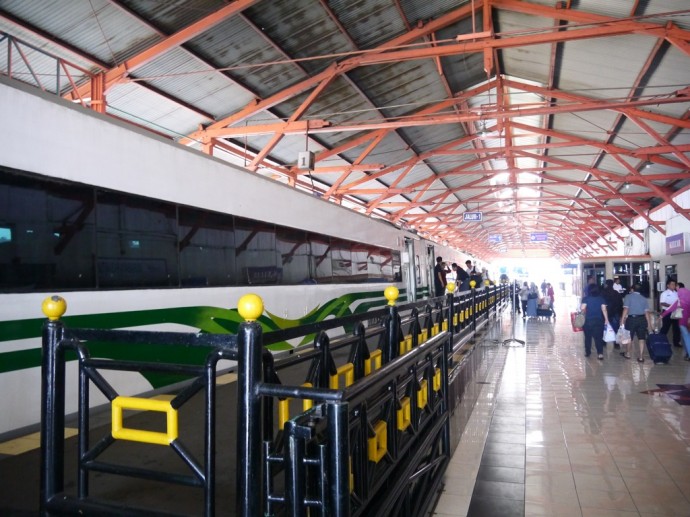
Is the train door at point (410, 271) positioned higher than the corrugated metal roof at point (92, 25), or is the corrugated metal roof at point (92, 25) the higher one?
the corrugated metal roof at point (92, 25)

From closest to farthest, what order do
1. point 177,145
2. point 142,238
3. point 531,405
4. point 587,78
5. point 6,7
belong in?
point 142,238, point 177,145, point 531,405, point 6,7, point 587,78

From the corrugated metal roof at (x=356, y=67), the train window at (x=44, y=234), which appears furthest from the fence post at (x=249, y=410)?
the corrugated metal roof at (x=356, y=67)

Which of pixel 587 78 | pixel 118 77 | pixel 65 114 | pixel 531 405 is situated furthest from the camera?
pixel 587 78

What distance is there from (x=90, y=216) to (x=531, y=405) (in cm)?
546

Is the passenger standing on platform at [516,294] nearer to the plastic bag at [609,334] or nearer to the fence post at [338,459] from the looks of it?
the plastic bag at [609,334]

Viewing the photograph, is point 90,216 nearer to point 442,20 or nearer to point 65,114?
point 65,114

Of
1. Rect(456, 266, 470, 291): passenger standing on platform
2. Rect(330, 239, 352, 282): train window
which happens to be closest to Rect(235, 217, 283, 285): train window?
Rect(330, 239, 352, 282): train window

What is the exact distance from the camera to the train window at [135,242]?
15.4 ft

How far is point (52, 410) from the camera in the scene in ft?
6.86

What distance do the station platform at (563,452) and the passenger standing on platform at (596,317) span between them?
4.44 ft

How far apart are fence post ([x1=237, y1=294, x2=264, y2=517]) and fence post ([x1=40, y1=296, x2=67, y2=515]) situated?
0.87 metres

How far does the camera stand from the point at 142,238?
17.0ft

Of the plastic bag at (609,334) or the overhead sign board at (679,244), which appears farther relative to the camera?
the overhead sign board at (679,244)

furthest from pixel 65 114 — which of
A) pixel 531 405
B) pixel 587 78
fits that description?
pixel 587 78
